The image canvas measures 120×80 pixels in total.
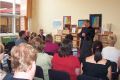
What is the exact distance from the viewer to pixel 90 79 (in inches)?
116

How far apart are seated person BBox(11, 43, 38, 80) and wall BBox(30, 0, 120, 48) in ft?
22.4

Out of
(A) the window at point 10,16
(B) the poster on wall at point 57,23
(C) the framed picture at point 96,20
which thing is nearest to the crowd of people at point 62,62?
(C) the framed picture at point 96,20

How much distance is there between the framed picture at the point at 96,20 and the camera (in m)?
8.91

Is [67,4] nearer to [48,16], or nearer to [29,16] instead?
[48,16]

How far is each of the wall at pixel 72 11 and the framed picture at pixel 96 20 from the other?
0.40 ft

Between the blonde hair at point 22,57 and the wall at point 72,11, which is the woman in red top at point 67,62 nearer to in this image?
the blonde hair at point 22,57

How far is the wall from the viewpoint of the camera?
339 inches

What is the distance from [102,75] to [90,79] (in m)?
0.70

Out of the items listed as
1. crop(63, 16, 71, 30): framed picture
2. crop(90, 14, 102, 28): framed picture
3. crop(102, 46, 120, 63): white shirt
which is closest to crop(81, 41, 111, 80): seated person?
crop(102, 46, 120, 63): white shirt

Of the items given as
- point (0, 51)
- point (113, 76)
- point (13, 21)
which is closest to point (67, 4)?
point (13, 21)

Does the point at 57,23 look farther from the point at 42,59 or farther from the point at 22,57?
the point at 22,57

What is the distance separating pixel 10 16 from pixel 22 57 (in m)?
8.35

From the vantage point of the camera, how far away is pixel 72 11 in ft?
31.8

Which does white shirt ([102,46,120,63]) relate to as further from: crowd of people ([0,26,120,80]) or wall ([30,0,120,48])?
wall ([30,0,120,48])
